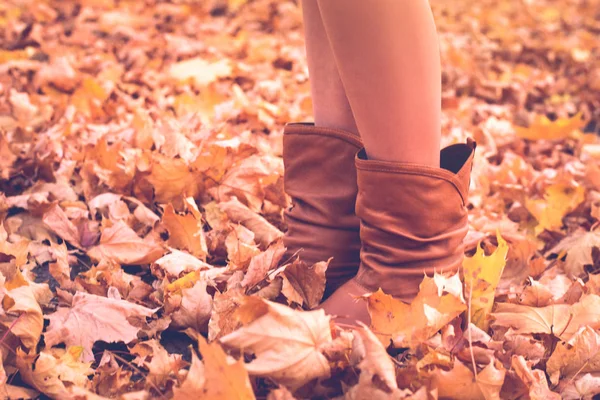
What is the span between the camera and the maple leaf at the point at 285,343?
0.80m

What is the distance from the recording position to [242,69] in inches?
101

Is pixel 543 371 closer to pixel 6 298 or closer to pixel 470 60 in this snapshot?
pixel 6 298

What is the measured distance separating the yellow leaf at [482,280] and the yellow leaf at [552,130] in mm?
1265

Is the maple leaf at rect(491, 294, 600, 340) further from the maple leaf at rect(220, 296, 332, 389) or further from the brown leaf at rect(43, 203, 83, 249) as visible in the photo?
the brown leaf at rect(43, 203, 83, 249)

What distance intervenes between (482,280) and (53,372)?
681 millimetres

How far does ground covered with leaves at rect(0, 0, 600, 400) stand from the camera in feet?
2.81

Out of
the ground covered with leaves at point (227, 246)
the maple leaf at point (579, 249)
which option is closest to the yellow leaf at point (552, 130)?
the ground covered with leaves at point (227, 246)

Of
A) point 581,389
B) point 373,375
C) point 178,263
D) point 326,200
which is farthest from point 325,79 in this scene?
Answer: point 581,389

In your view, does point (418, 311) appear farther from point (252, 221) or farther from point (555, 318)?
point (252, 221)

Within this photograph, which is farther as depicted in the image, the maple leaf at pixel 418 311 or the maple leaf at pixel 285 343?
the maple leaf at pixel 418 311

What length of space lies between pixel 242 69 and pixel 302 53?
1.74 ft

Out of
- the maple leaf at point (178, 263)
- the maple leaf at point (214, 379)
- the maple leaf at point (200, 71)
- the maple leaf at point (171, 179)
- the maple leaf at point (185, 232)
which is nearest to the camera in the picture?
the maple leaf at point (214, 379)

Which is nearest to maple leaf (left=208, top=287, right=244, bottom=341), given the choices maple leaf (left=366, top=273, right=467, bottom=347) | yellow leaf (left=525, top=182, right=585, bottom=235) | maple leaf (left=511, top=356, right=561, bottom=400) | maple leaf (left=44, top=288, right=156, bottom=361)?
maple leaf (left=44, top=288, right=156, bottom=361)

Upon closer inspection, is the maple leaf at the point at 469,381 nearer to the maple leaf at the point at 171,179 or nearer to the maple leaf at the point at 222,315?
the maple leaf at the point at 222,315
